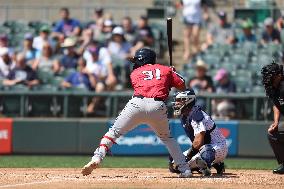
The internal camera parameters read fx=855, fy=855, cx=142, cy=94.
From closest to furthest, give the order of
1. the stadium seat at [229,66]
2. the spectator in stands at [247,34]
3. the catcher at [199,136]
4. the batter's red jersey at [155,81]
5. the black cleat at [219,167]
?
the batter's red jersey at [155,81], the catcher at [199,136], the black cleat at [219,167], the stadium seat at [229,66], the spectator in stands at [247,34]

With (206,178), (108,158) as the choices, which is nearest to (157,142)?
(108,158)

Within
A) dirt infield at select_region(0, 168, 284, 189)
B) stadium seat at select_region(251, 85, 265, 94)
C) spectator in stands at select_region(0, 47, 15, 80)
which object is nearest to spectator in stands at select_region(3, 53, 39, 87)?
spectator in stands at select_region(0, 47, 15, 80)

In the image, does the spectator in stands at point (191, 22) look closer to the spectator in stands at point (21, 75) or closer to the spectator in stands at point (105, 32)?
the spectator in stands at point (105, 32)

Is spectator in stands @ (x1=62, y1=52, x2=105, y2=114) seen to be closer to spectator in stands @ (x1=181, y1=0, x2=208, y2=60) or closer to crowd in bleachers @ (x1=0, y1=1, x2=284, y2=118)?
crowd in bleachers @ (x1=0, y1=1, x2=284, y2=118)

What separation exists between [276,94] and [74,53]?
7.61 metres

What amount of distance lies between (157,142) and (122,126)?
6087 mm

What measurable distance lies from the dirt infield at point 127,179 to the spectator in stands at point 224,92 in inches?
181

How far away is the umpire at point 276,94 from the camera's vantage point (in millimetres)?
11727

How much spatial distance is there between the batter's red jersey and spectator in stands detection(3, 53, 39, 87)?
7054 mm

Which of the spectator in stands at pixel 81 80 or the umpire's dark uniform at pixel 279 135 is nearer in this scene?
the umpire's dark uniform at pixel 279 135

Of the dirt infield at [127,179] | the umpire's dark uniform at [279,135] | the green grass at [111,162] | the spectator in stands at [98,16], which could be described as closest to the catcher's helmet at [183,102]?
the dirt infield at [127,179]

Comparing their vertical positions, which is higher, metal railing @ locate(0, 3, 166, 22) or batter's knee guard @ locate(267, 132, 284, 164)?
metal railing @ locate(0, 3, 166, 22)

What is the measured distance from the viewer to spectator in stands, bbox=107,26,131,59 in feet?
61.0

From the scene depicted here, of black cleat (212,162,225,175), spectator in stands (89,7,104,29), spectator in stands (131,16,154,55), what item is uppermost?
spectator in stands (89,7,104,29)
